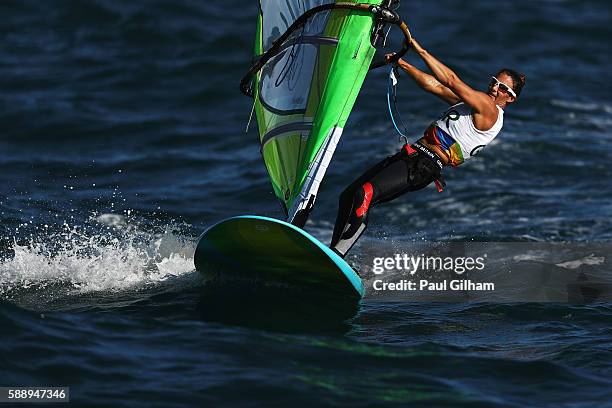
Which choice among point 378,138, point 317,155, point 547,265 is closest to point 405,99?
point 378,138

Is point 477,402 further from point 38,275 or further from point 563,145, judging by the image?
point 563,145

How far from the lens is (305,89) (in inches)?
358

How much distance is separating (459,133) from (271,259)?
1.79 m

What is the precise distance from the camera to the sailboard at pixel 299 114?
7.99 meters

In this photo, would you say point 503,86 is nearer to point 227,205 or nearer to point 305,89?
point 305,89

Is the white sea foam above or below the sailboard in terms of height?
below

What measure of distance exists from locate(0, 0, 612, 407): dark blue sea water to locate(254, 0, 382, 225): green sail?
116cm

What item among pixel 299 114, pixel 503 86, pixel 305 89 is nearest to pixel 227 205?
pixel 299 114

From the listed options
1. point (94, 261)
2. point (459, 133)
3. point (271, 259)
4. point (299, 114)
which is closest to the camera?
point (271, 259)

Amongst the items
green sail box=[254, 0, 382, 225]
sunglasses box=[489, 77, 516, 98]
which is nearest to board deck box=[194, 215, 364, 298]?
green sail box=[254, 0, 382, 225]

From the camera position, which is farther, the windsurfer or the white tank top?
the white tank top

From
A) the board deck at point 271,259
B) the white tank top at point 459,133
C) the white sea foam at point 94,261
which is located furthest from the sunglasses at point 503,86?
the white sea foam at point 94,261

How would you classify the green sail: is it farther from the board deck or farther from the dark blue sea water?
the dark blue sea water

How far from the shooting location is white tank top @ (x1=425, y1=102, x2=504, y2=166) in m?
8.38
